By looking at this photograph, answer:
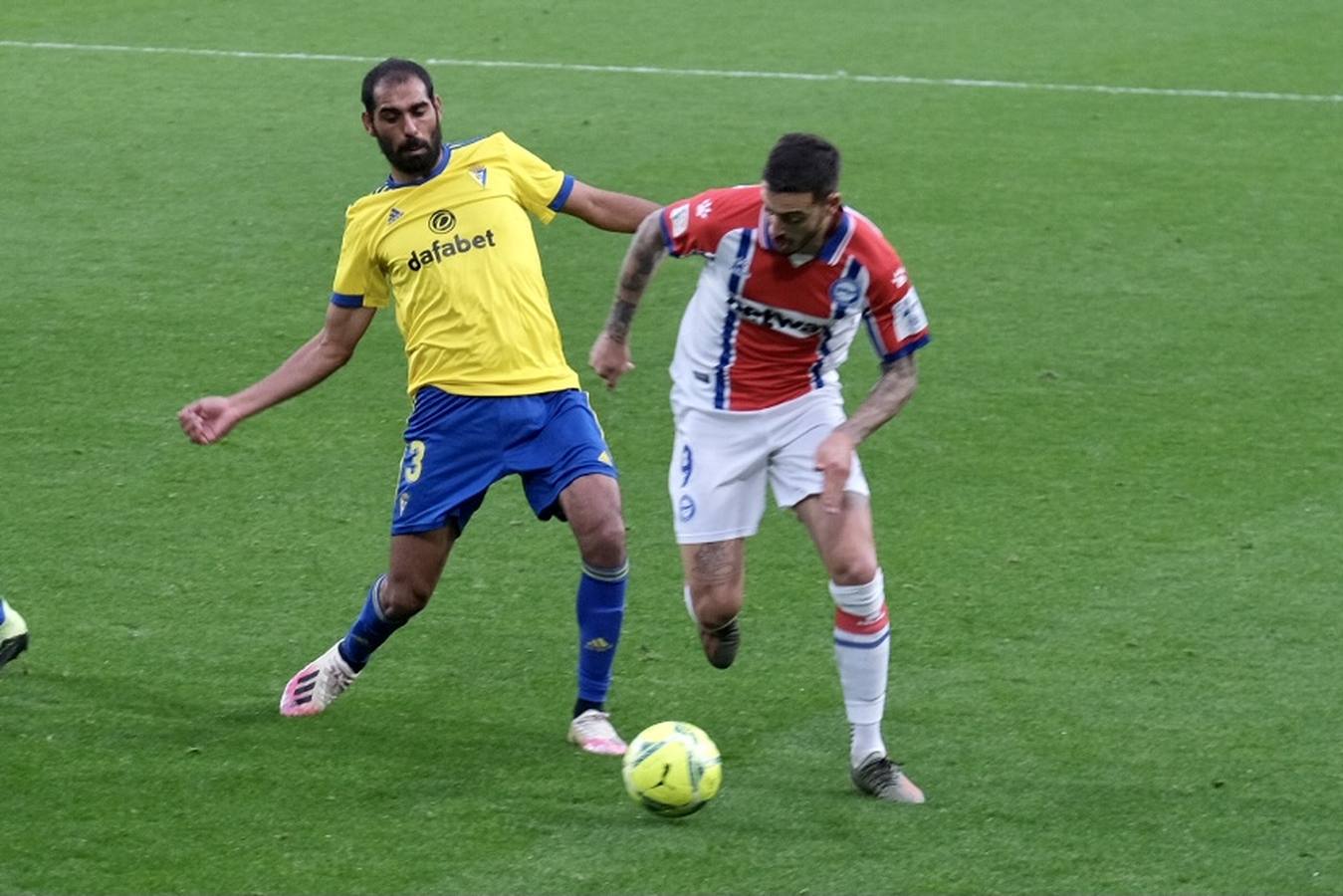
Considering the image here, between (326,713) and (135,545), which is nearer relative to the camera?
(326,713)

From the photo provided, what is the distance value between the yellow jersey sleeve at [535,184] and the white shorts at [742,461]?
0.80m

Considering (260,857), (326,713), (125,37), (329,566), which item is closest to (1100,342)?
(329,566)

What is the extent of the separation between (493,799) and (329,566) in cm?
211

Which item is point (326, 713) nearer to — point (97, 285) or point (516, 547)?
point (516, 547)

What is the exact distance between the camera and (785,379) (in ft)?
20.6

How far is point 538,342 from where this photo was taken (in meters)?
6.38

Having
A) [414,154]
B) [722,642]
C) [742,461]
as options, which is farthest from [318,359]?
[722,642]

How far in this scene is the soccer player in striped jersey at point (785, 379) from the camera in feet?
19.3

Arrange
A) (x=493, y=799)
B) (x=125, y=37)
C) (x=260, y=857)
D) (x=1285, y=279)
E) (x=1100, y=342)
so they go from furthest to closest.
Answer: (x=125, y=37) → (x=1285, y=279) → (x=1100, y=342) → (x=493, y=799) → (x=260, y=857)

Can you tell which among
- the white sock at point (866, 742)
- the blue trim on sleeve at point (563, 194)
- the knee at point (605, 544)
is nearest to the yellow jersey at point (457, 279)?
the blue trim on sleeve at point (563, 194)

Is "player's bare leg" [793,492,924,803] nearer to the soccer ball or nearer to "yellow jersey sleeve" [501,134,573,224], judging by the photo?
the soccer ball

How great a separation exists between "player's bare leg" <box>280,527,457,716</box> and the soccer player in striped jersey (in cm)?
75

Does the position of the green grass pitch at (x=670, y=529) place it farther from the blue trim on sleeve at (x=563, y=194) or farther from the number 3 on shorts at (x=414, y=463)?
the blue trim on sleeve at (x=563, y=194)

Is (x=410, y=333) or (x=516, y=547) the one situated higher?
(x=410, y=333)
